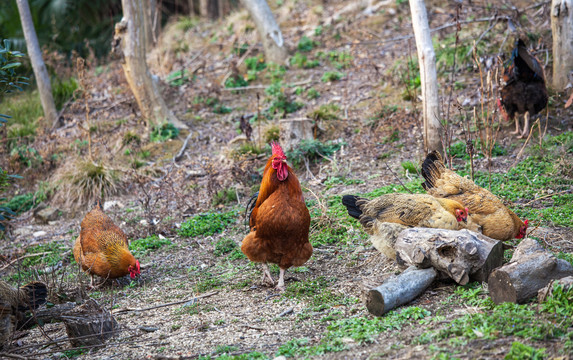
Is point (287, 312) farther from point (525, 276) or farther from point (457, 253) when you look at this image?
point (525, 276)

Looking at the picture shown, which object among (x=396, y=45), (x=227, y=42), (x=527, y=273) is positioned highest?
(x=227, y=42)

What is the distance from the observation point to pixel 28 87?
13.3 metres

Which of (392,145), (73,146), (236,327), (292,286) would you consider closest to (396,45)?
(392,145)

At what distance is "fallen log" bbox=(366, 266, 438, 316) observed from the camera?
3.96m

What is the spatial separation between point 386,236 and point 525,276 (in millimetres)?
1492

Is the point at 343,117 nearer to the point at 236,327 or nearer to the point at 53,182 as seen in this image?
the point at 53,182

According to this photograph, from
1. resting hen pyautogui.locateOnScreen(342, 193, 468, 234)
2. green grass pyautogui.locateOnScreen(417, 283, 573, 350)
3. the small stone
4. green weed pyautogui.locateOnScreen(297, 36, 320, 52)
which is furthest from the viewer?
green weed pyautogui.locateOnScreen(297, 36, 320, 52)

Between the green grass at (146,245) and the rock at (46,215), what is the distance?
2.51 metres

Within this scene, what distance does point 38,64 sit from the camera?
1091 centimetres

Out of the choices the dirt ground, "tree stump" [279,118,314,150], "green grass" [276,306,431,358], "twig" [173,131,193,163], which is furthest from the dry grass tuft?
"green grass" [276,306,431,358]

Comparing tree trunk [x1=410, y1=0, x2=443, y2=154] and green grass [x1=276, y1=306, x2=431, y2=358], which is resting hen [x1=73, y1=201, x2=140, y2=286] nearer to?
green grass [x1=276, y1=306, x2=431, y2=358]

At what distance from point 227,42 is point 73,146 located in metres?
5.89

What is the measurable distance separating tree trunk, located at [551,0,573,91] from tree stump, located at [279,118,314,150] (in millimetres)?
4087

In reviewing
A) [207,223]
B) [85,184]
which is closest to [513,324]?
[207,223]
